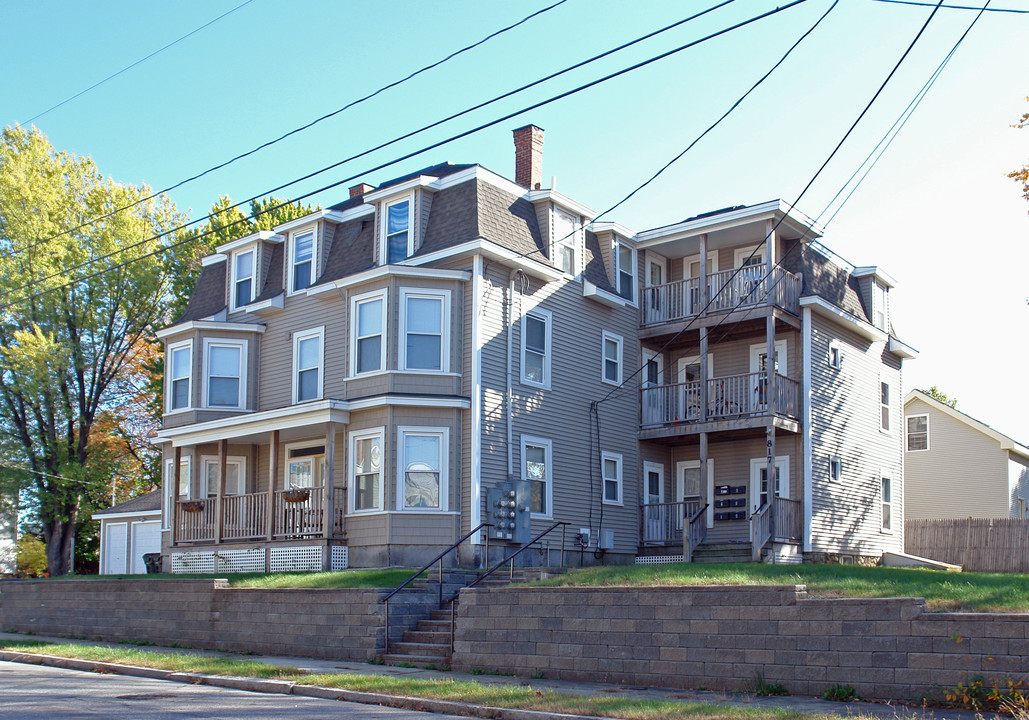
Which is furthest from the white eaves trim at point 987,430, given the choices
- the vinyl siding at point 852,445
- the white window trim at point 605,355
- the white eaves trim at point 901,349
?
the white window trim at point 605,355

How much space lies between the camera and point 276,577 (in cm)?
2014

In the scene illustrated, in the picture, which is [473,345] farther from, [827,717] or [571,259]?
[827,717]

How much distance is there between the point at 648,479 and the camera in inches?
1068

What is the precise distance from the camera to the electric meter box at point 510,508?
67.1ft

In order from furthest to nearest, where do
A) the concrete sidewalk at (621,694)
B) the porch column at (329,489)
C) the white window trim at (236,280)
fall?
1. the white window trim at (236,280)
2. the porch column at (329,489)
3. the concrete sidewalk at (621,694)

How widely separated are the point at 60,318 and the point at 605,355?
20.6 meters

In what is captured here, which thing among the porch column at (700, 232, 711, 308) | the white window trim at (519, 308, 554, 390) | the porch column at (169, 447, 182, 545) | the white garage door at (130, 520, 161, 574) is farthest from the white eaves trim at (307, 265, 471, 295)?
the white garage door at (130, 520, 161, 574)

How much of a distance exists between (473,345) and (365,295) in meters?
2.82

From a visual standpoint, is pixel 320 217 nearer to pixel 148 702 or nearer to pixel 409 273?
pixel 409 273

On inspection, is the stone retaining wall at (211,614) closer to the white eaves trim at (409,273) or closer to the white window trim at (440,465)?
the white window trim at (440,465)

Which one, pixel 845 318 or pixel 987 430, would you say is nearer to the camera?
pixel 845 318

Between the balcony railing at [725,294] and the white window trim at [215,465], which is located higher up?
the balcony railing at [725,294]

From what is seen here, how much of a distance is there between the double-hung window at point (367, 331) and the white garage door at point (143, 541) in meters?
14.5

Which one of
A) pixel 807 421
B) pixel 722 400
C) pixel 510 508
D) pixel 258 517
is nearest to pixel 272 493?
pixel 258 517
